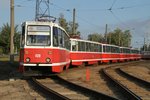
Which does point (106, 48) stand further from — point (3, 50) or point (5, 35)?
point (3, 50)

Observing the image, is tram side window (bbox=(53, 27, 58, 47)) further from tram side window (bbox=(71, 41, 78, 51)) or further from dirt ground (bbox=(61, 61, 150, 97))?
tram side window (bbox=(71, 41, 78, 51))

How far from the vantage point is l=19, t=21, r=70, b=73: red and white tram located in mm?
20917

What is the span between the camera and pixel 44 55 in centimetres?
2100

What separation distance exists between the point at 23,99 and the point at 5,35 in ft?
243

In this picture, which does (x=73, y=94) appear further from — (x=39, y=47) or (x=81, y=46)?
(x=81, y=46)

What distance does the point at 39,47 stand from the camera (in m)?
21.0

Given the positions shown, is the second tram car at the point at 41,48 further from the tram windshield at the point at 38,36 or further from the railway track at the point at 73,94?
the railway track at the point at 73,94

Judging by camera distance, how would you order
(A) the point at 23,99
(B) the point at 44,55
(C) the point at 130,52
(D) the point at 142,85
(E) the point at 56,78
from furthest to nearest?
(C) the point at 130,52 → (E) the point at 56,78 → (B) the point at 44,55 → (D) the point at 142,85 → (A) the point at 23,99

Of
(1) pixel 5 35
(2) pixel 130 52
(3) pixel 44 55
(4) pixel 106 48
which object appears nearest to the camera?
(3) pixel 44 55

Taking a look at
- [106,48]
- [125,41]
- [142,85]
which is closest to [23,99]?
[142,85]

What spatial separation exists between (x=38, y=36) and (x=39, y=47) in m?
0.58

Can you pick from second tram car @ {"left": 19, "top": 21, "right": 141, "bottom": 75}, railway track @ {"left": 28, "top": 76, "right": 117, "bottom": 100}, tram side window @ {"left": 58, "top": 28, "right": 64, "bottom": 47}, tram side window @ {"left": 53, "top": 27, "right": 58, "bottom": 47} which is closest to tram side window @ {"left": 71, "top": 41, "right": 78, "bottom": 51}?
tram side window @ {"left": 58, "top": 28, "right": 64, "bottom": 47}

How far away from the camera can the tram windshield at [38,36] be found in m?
21.1

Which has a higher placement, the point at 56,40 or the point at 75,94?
the point at 56,40
